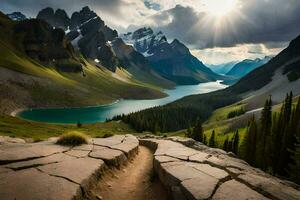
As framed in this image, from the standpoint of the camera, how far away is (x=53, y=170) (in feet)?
38.0

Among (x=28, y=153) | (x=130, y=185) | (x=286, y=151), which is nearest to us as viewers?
(x=28, y=153)

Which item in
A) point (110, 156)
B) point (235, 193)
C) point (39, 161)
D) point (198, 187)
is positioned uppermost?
point (110, 156)

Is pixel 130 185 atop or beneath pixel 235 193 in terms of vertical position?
beneath

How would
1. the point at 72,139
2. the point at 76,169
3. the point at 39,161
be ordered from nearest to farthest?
1. the point at 76,169
2. the point at 39,161
3. the point at 72,139

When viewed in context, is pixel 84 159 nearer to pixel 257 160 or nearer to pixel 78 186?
pixel 78 186

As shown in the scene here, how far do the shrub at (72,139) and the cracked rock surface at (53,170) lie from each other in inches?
25.7

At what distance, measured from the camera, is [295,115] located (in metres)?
80.5

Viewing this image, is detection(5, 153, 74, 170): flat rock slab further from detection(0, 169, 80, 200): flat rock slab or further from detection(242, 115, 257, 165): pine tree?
detection(242, 115, 257, 165): pine tree

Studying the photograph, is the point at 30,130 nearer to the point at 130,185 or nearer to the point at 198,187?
the point at 130,185

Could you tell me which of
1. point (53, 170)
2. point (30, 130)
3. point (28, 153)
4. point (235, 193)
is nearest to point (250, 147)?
point (30, 130)

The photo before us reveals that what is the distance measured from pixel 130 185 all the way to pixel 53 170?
4125 millimetres

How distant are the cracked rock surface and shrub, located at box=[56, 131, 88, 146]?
65cm

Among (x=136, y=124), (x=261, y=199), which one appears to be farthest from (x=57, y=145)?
(x=136, y=124)

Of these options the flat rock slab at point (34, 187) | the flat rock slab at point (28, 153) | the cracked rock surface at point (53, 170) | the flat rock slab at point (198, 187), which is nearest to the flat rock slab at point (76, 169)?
the cracked rock surface at point (53, 170)
